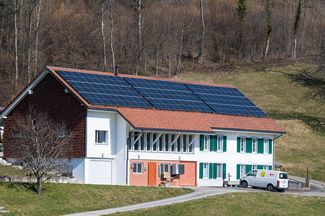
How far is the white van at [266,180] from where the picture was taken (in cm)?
6819

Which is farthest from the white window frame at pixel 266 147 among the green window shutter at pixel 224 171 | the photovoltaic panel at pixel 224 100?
the green window shutter at pixel 224 171

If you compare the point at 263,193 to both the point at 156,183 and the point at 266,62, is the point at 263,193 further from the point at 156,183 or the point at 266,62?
the point at 266,62

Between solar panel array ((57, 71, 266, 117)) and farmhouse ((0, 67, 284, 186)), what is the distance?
0.31 feet

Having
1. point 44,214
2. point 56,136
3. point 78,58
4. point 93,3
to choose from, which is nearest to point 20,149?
point 56,136

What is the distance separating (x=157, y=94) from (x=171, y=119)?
3845 mm

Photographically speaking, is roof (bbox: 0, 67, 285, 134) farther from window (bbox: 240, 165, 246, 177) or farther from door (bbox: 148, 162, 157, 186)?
window (bbox: 240, 165, 246, 177)

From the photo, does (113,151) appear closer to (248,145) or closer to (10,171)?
(10,171)

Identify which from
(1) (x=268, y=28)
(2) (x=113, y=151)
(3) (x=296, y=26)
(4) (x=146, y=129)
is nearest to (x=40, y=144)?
(2) (x=113, y=151)

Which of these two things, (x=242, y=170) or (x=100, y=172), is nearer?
(x=100, y=172)

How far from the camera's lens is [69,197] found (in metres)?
53.4

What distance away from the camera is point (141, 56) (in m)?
119

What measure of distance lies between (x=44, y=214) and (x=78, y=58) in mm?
64301

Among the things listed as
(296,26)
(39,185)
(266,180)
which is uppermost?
(296,26)

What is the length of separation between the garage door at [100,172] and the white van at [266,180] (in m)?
11.3
